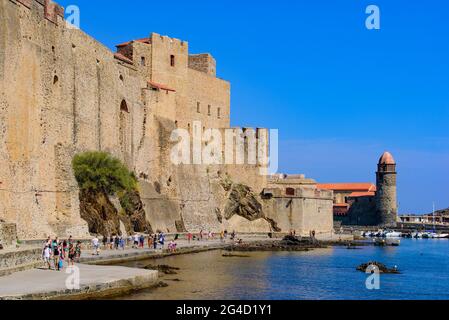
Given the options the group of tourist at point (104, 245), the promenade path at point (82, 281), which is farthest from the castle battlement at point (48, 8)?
the promenade path at point (82, 281)

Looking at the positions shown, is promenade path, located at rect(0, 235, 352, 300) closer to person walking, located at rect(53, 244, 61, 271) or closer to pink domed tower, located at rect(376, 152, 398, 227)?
person walking, located at rect(53, 244, 61, 271)

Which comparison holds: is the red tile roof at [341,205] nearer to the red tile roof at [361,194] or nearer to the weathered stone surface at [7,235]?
the red tile roof at [361,194]

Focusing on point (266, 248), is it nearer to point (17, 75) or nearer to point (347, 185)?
point (17, 75)

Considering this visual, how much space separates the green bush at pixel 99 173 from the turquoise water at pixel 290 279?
4907 mm

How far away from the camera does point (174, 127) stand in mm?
50594

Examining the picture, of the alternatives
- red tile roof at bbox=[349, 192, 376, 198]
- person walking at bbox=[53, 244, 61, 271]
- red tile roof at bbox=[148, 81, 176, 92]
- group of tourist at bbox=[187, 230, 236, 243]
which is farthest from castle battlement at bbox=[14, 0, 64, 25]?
red tile roof at bbox=[349, 192, 376, 198]

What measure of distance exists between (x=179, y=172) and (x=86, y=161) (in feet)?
53.5

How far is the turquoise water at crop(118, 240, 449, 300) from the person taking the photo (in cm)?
2434

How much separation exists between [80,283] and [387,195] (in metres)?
80.2

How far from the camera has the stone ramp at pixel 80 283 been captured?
59.0 ft

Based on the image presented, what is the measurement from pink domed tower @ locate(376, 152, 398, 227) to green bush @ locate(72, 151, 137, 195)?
208ft

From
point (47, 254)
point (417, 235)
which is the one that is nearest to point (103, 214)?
point (47, 254)
